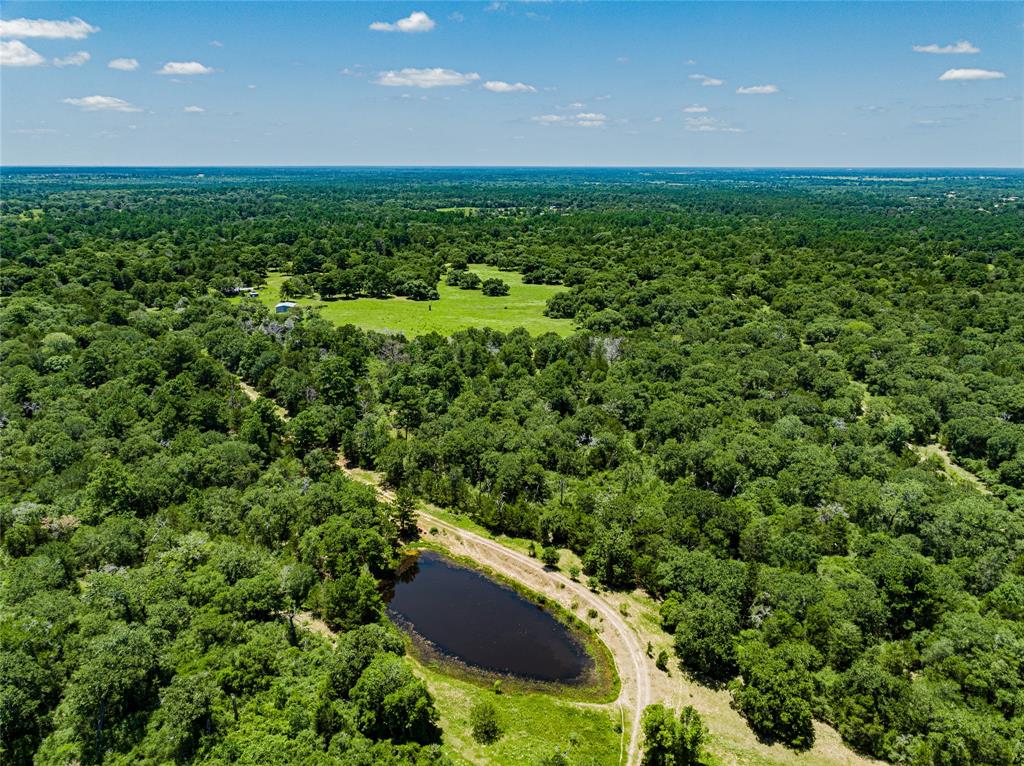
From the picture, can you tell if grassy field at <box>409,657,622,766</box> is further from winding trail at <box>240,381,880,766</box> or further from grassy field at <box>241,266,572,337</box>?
grassy field at <box>241,266,572,337</box>

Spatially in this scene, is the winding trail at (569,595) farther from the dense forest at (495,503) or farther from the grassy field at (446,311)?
the grassy field at (446,311)

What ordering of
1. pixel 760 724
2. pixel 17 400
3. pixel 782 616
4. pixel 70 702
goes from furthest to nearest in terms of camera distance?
pixel 17 400 → pixel 782 616 → pixel 760 724 → pixel 70 702

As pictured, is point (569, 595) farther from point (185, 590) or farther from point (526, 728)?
point (185, 590)

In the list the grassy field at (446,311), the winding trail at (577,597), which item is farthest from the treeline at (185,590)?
the grassy field at (446,311)

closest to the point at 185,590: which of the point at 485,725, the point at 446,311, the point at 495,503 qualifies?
the point at 485,725

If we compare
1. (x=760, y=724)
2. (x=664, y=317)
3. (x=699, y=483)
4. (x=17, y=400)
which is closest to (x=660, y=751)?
(x=760, y=724)

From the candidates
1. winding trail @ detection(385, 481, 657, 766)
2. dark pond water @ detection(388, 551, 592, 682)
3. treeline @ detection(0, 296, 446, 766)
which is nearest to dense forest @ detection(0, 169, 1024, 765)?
treeline @ detection(0, 296, 446, 766)

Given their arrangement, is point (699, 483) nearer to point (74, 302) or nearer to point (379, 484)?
point (379, 484)
